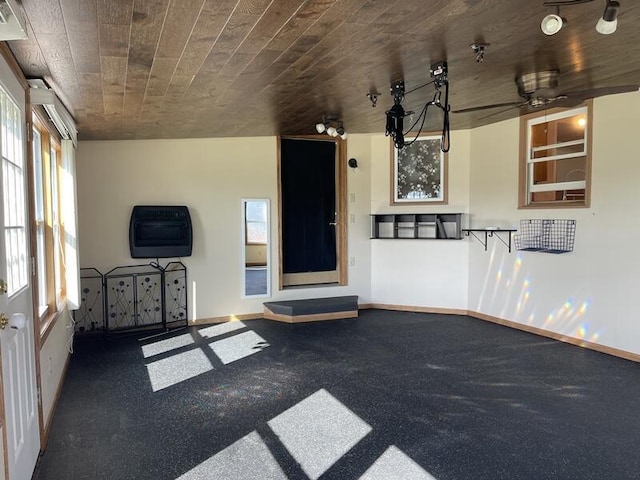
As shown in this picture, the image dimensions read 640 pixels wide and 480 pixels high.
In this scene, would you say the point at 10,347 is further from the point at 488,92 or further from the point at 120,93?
the point at 488,92

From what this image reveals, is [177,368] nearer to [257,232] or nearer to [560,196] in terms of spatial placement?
[257,232]

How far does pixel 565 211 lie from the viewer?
460 centimetres

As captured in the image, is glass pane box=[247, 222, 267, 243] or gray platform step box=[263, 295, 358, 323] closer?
gray platform step box=[263, 295, 358, 323]

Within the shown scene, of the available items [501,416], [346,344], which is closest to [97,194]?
[346,344]

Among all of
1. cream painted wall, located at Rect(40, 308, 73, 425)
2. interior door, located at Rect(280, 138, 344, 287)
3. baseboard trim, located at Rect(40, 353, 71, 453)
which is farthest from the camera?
interior door, located at Rect(280, 138, 344, 287)

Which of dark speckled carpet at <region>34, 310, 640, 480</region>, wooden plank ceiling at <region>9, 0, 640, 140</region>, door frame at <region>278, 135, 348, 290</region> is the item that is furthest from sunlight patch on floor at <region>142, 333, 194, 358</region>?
wooden plank ceiling at <region>9, 0, 640, 140</region>

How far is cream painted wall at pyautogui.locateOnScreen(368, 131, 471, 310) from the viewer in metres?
5.82

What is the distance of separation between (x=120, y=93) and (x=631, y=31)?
3.25 m

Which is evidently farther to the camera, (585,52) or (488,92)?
(488,92)

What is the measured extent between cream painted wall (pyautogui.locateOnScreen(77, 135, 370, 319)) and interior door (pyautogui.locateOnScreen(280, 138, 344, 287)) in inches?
8.1

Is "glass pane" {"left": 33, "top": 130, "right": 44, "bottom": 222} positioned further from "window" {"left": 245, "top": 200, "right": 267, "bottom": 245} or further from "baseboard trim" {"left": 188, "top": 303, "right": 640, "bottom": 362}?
"window" {"left": 245, "top": 200, "right": 267, "bottom": 245}

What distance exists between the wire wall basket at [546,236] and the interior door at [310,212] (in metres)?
2.32

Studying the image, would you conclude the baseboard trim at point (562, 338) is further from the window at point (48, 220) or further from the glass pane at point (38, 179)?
the glass pane at point (38, 179)

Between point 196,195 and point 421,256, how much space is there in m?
3.05
